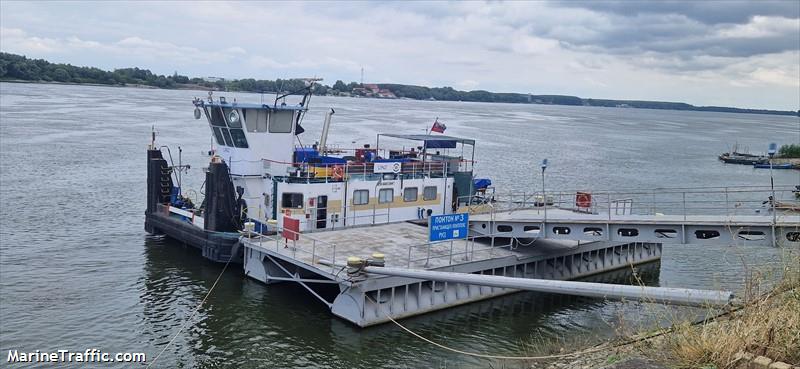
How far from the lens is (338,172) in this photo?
2477cm

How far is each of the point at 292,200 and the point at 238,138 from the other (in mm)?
3611

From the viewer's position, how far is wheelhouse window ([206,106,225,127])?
1002 inches

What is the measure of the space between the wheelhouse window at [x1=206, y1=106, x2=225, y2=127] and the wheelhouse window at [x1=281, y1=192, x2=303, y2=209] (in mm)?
4210

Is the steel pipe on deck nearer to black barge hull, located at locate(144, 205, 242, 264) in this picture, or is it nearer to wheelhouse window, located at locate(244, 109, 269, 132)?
black barge hull, located at locate(144, 205, 242, 264)

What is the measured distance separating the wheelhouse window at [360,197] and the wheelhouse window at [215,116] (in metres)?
5.81

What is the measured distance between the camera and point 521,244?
77.0 ft

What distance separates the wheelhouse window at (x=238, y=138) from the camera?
82.9 feet

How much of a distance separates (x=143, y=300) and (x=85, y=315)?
2020 millimetres

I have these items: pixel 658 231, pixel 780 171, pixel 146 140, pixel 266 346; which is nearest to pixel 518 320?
pixel 658 231

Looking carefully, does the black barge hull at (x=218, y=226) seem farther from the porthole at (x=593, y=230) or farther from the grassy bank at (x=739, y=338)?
the grassy bank at (x=739, y=338)

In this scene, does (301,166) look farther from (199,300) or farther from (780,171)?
(780,171)

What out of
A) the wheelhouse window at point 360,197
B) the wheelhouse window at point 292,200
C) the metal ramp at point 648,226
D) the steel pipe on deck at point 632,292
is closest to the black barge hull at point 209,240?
the wheelhouse window at point 292,200

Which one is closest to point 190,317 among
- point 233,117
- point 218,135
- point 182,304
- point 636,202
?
point 182,304

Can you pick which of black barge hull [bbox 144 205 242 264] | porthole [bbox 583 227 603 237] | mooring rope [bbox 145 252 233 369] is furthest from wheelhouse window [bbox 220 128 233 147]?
porthole [bbox 583 227 603 237]
